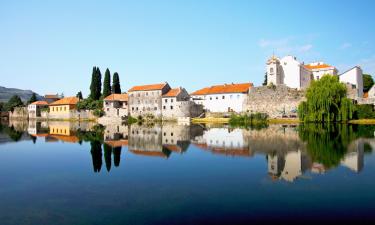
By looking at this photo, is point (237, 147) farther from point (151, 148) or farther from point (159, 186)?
point (159, 186)

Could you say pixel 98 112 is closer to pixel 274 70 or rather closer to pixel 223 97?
pixel 223 97

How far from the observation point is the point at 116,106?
60.9 metres

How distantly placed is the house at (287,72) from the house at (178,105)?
41.9ft

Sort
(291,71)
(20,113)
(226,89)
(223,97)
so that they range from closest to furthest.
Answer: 1. (291,71)
2. (223,97)
3. (226,89)
4. (20,113)

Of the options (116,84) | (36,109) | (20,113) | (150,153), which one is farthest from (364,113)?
(20,113)

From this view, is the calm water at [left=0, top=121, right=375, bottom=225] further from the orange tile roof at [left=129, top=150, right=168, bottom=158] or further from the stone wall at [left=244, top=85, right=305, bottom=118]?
the stone wall at [left=244, top=85, right=305, bottom=118]

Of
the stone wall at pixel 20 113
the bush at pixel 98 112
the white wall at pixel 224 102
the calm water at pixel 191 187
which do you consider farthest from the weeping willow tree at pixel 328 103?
the stone wall at pixel 20 113

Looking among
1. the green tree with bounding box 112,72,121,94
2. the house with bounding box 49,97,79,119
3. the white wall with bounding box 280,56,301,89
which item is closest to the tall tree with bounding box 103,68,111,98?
the green tree with bounding box 112,72,121,94

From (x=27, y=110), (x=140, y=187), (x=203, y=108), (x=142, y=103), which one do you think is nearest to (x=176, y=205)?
(x=140, y=187)

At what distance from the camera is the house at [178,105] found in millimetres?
52531

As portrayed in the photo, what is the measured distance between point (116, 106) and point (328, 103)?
38685 mm

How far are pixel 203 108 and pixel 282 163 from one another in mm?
42853

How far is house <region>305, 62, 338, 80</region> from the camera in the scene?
51.3 m

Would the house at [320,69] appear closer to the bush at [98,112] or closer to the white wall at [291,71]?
the white wall at [291,71]
